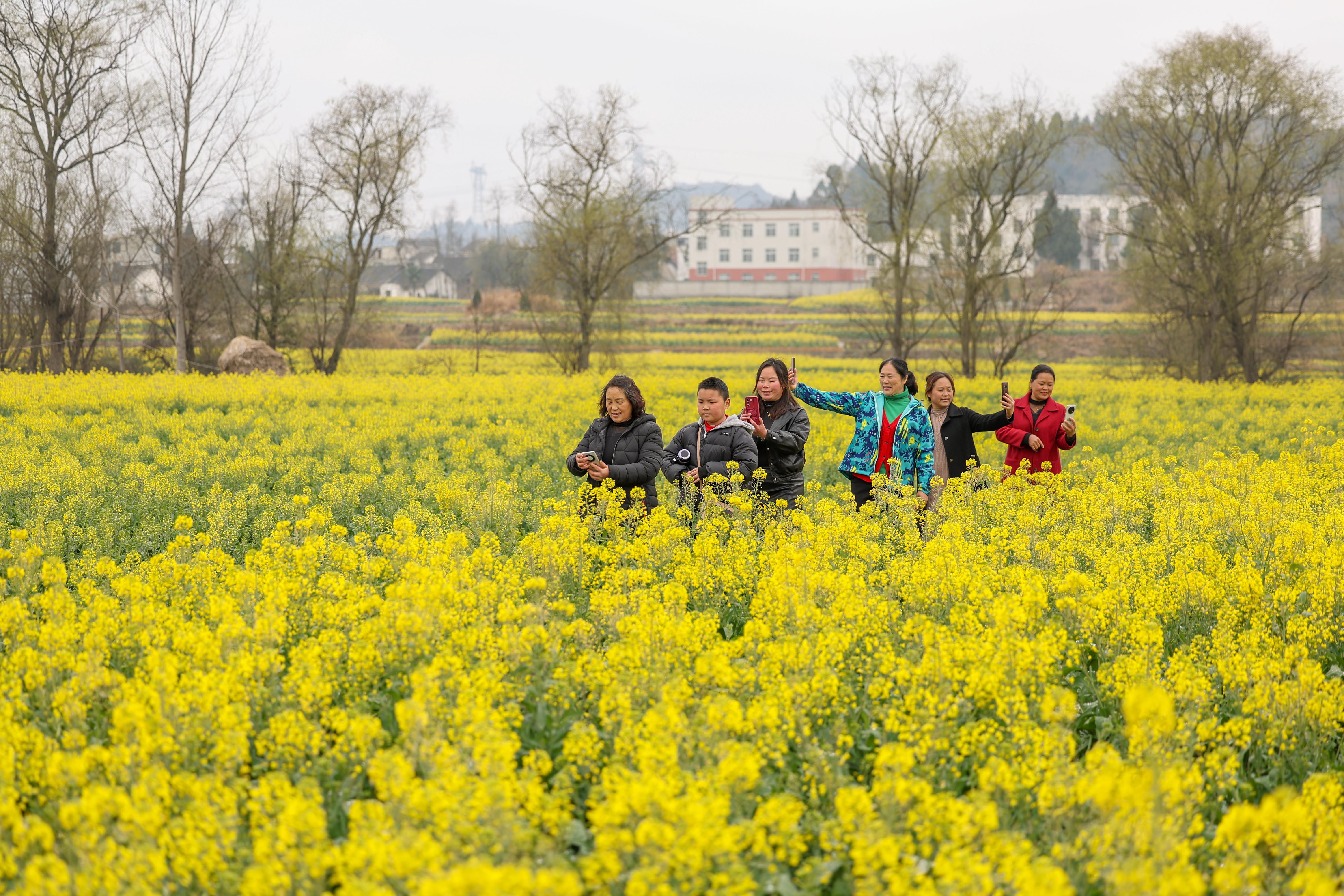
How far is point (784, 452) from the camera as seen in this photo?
26.9 feet

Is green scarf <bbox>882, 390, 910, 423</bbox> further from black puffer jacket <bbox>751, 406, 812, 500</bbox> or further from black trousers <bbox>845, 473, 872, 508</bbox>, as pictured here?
black puffer jacket <bbox>751, 406, 812, 500</bbox>

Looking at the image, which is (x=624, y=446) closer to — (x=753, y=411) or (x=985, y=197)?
(x=753, y=411)

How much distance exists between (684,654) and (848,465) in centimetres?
461

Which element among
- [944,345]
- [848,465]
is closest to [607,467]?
[848,465]

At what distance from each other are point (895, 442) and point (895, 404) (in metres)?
0.37

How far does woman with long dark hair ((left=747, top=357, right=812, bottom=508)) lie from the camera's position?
8.05 m

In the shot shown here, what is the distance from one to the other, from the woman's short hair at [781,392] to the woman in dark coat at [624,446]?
1.11m

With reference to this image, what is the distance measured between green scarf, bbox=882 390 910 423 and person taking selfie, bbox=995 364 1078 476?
1.40 m

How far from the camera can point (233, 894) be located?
10.3 feet

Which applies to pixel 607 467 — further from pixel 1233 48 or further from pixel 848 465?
pixel 1233 48

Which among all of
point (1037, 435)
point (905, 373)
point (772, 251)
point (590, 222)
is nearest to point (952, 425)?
point (1037, 435)

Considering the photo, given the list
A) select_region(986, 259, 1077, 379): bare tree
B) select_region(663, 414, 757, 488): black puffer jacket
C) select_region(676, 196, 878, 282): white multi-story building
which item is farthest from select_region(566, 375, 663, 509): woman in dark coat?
select_region(676, 196, 878, 282): white multi-story building

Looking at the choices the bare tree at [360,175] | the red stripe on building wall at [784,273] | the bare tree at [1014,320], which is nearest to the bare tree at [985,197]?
the bare tree at [1014,320]

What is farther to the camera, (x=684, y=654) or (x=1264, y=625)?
(x=1264, y=625)
